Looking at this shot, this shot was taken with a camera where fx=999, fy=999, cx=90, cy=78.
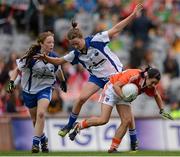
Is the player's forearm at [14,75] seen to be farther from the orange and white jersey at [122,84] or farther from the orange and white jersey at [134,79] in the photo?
the orange and white jersey at [134,79]

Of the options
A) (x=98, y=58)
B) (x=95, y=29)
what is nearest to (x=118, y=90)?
(x=98, y=58)

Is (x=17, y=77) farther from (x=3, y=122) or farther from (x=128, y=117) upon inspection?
(x=3, y=122)

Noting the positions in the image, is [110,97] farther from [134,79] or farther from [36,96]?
[36,96]

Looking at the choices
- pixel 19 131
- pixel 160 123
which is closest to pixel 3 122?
pixel 19 131

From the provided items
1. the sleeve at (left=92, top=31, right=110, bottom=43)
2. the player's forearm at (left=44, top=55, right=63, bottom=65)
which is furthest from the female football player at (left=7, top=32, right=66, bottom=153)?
the sleeve at (left=92, top=31, right=110, bottom=43)

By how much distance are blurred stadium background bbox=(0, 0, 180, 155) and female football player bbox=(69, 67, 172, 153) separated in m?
5.05

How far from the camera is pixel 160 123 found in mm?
22000

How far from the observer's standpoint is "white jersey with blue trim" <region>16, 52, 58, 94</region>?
712 inches

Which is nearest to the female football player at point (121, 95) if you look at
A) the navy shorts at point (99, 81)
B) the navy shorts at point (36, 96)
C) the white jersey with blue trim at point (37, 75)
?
the navy shorts at point (99, 81)

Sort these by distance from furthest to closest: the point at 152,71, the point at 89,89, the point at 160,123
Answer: the point at 160,123 < the point at 89,89 < the point at 152,71

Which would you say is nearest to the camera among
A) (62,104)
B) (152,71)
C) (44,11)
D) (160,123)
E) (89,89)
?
(152,71)

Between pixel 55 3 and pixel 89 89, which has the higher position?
pixel 55 3

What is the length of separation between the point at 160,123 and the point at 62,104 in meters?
2.87

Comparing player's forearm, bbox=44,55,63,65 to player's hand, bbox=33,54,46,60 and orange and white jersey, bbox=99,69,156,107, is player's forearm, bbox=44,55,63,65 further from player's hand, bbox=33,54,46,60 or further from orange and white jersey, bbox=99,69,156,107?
orange and white jersey, bbox=99,69,156,107
